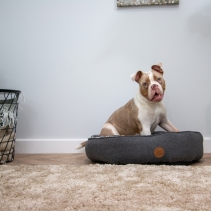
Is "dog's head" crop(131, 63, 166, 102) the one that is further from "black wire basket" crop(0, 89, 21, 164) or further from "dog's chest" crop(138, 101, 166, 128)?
"black wire basket" crop(0, 89, 21, 164)

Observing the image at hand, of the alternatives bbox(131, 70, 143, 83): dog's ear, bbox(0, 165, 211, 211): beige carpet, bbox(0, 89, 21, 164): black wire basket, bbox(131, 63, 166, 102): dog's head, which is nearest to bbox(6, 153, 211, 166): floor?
bbox(0, 89, 21, 164): black wire basket

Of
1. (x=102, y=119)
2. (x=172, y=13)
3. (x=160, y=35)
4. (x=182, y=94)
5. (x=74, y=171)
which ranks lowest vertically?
(x=74, y=171)

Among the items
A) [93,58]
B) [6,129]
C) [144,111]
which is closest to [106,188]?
[144,111]

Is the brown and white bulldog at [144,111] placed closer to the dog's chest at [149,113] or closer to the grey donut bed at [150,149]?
the dog's chest at [149,113]

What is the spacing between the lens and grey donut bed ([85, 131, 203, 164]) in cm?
165

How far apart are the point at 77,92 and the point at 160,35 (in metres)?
0.87

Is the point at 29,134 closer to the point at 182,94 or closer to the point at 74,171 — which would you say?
the point at 74,171

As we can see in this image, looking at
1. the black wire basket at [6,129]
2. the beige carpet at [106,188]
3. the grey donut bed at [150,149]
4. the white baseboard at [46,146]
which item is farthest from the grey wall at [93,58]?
the beige carpet at [106,188]

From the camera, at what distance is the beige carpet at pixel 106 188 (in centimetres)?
94

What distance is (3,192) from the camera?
3.68 feet

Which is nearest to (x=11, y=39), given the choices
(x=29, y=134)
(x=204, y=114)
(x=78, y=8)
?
(x=78, y=8)

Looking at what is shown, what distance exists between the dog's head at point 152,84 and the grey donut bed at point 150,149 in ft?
0.87

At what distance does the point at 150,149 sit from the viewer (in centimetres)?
165

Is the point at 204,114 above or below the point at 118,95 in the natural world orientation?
below
